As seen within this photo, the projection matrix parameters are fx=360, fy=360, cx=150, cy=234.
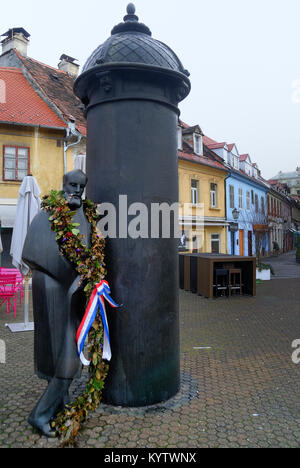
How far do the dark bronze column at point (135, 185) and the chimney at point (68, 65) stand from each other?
19.6 metres

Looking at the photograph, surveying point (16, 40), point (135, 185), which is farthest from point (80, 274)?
point (16, 40)

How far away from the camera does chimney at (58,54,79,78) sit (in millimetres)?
21188

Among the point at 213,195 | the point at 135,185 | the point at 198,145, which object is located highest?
the point at 198,145

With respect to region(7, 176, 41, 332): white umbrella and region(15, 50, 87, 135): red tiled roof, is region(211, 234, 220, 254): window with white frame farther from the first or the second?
region(7, 176, 41, 332): white umbrella

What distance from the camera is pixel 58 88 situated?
1783 cm

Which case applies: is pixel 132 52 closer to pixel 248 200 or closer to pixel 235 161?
pixel 235 161

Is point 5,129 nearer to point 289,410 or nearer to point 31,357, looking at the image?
point 31,357

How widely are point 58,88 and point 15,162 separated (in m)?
5.61

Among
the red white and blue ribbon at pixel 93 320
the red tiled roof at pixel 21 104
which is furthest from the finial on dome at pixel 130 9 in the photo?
the red tiled roof at pixel 21 104

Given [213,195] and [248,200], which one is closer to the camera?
[213,195]

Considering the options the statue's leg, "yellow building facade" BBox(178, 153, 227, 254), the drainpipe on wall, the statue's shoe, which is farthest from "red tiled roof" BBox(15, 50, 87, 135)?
the statue's shoe

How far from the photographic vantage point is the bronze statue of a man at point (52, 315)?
3.05 metres

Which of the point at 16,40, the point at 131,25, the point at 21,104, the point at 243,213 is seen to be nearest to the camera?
the point at 131,25

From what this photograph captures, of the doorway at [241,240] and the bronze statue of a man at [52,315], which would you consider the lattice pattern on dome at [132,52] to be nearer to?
the bronze statue of a man at [52,315]
